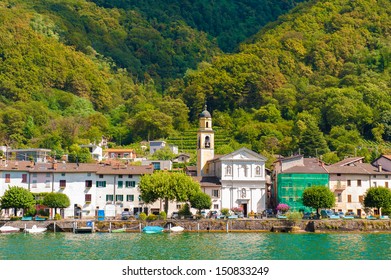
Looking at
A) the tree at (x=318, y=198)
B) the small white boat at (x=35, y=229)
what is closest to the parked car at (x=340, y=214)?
the tree at (x=318, y=198)

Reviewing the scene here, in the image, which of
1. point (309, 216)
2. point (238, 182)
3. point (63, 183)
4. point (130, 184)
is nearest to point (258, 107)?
point (238, 182)

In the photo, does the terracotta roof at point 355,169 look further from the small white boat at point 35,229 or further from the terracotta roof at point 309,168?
the small white boat at point 35,229

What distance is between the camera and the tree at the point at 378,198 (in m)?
93.9

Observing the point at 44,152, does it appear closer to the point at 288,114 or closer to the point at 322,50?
the point at 288,114

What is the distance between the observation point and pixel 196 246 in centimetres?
6862

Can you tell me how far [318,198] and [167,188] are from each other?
17.7 m

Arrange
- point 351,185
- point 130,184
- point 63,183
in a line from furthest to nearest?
point 351,185 < point 130,184 < point 63,183

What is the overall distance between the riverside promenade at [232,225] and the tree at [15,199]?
367 cm

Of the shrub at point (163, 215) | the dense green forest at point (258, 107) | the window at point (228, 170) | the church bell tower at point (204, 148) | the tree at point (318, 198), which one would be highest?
the dense green forest at point (258, 107)

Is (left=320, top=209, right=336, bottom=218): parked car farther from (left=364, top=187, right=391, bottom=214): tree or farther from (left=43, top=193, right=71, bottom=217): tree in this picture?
(left=43, top=193, right=71, bottom=217): tree

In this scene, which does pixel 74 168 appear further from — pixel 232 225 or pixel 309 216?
pixel 309 216

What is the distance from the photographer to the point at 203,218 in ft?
296

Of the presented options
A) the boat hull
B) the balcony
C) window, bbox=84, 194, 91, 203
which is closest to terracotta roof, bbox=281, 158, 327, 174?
the balcony
